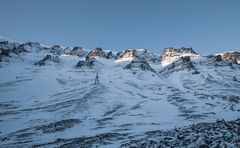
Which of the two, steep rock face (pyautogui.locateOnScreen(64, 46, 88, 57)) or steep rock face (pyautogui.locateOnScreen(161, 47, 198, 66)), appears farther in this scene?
steep rock face (pyautogui.locateOnScreen(64, 46, 88, 57))

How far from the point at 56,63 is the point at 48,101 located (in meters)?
64.1

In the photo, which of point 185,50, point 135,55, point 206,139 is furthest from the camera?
point 185,50

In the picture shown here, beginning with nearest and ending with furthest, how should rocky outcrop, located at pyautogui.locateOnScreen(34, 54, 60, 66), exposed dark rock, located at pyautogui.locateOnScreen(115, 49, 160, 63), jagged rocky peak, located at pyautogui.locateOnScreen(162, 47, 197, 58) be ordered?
1. rocky outcrop, located at pyautogui.locateOnScreen(34, 54, 60, 66)
2. exposed dark rock, located at pyautogui.locateOnScreen(115, 49, 160, 63)
3. jagged rocky peak, located at pyautogui.locateOnScreen(162, 47, 197, 58)

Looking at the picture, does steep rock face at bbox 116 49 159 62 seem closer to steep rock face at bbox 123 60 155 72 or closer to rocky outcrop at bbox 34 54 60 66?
steep rock face at bbox 123 60 155 72

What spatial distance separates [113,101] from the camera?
62.2 m

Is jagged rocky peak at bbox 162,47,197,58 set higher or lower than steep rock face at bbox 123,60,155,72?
higher

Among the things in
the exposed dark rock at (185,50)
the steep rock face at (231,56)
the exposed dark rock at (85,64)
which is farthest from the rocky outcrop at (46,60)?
the steep rock face at (231,56)

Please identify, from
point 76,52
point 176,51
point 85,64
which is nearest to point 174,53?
point 176,51

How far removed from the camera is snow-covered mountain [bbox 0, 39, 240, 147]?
81.3 feet

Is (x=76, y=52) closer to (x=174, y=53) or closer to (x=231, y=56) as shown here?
(x=174, y=53)

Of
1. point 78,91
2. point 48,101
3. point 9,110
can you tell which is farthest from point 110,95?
point 9,110

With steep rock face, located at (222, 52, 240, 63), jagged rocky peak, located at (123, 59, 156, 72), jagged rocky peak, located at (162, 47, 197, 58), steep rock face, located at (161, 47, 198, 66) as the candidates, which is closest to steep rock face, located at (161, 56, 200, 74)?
jagged rocky peak, located at (123, 59, 156, 72)

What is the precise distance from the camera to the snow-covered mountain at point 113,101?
81.3 ft

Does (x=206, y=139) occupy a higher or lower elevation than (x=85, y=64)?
lower
